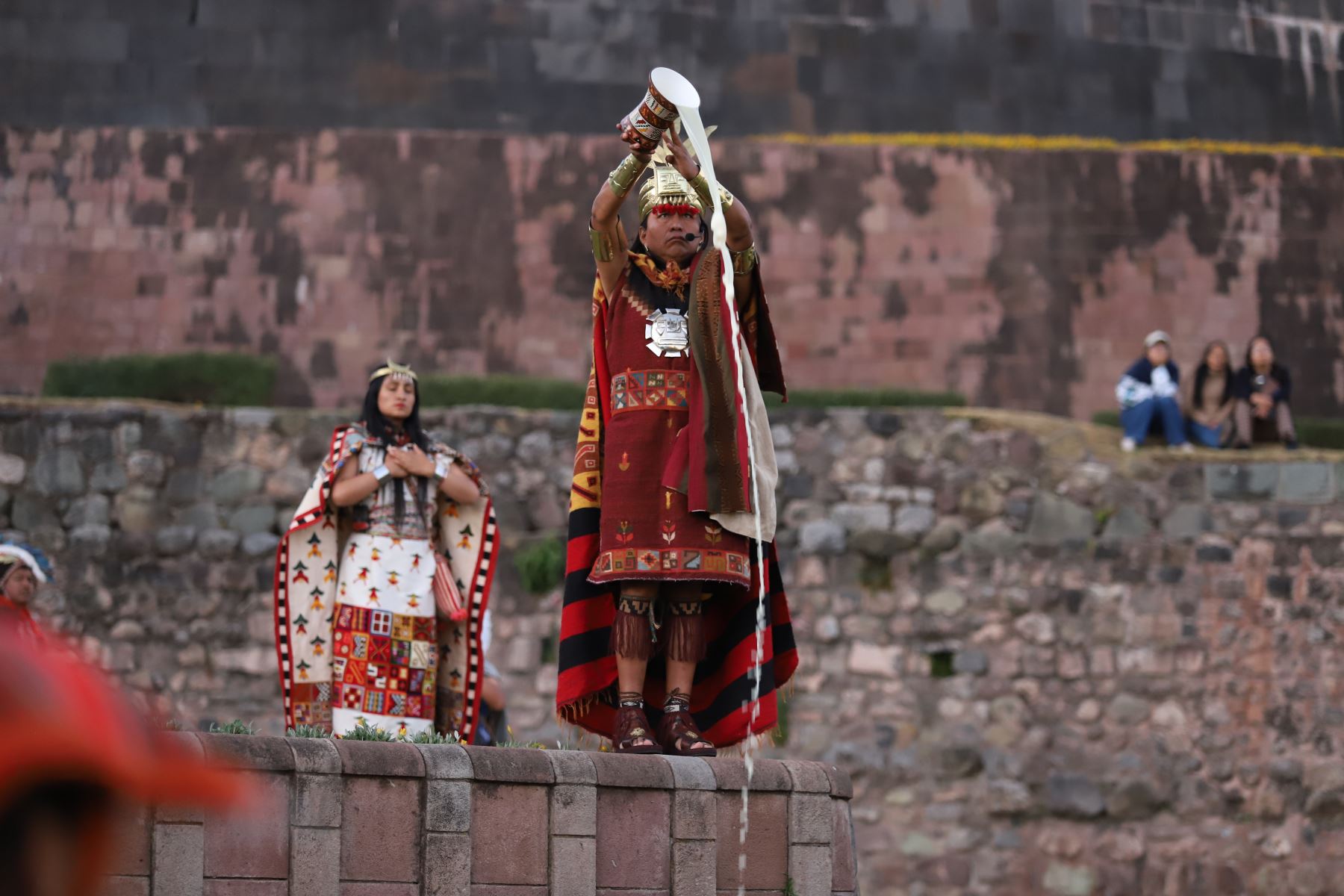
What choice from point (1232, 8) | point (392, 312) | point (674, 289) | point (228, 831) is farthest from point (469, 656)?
point (1232, 8)

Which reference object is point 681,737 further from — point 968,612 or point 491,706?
point 968,612

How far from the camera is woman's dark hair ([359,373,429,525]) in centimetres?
712

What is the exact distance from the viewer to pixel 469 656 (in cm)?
715

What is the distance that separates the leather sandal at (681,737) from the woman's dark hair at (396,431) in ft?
5.39

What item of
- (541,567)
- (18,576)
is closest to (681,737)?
(18,576)

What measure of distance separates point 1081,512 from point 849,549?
146cm

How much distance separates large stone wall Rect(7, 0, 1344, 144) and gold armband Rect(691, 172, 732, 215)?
9.07 metres

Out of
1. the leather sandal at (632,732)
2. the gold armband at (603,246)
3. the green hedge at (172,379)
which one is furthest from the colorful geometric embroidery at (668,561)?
the green hedge at (172,379)

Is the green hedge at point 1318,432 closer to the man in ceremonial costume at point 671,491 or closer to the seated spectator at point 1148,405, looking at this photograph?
the seated spectator at point 1148,405

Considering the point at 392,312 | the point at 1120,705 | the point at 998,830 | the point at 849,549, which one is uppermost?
the point at 392,312

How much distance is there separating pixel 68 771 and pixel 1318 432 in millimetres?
13263

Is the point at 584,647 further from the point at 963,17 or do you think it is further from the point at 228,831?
the point at 963,17

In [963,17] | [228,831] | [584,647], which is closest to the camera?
[228,831]

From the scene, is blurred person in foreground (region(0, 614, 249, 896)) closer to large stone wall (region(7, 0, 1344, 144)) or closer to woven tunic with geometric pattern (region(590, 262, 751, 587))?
woven tunic with geometric pattern (region(590, 262, 751, 587))
